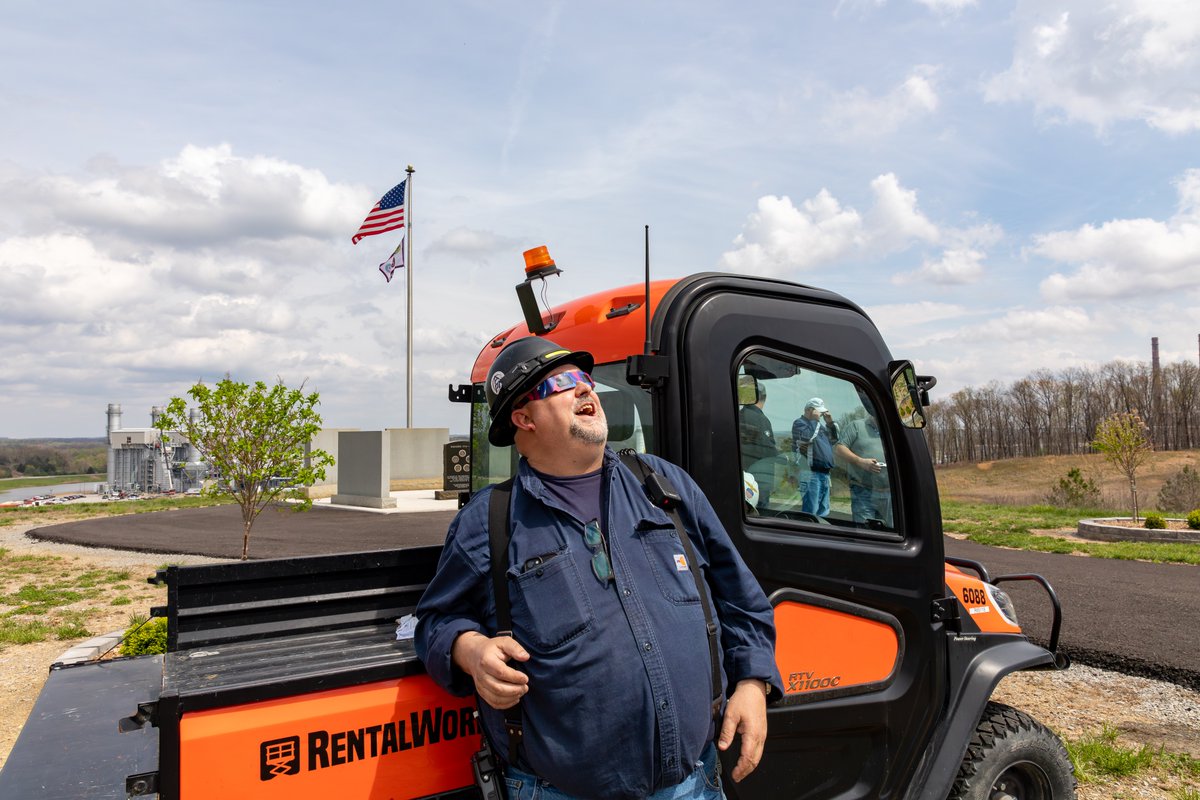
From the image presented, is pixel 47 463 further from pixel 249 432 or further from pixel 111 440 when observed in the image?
pixel 249 432

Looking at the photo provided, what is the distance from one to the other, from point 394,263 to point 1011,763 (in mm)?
23386

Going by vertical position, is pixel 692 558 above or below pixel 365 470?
above

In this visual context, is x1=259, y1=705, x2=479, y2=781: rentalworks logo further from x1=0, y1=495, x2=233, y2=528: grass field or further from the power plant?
the power plant

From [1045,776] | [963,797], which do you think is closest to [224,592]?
[963,797]

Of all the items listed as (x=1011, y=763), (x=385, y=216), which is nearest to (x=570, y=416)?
(x=1011, y=763)

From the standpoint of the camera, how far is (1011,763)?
3182 mm

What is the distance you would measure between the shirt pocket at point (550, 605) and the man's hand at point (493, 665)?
49mm

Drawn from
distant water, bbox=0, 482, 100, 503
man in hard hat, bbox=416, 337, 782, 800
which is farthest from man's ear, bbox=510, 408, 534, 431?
distant water, bbox=0, 482, 100, 503

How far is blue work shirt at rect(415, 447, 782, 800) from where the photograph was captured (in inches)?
72.9

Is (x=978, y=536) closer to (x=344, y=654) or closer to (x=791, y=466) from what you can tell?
(x=791, y=466)

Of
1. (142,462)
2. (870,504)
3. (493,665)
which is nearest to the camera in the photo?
(493,665)

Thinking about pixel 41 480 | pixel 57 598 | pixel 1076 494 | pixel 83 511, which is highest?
pixel 1076 494

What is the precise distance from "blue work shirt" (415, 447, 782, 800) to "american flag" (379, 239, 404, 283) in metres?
23.4

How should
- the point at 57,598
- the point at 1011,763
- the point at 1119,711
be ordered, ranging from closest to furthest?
the point at 1011,763, the point at 1119,711, the point at 57,598
